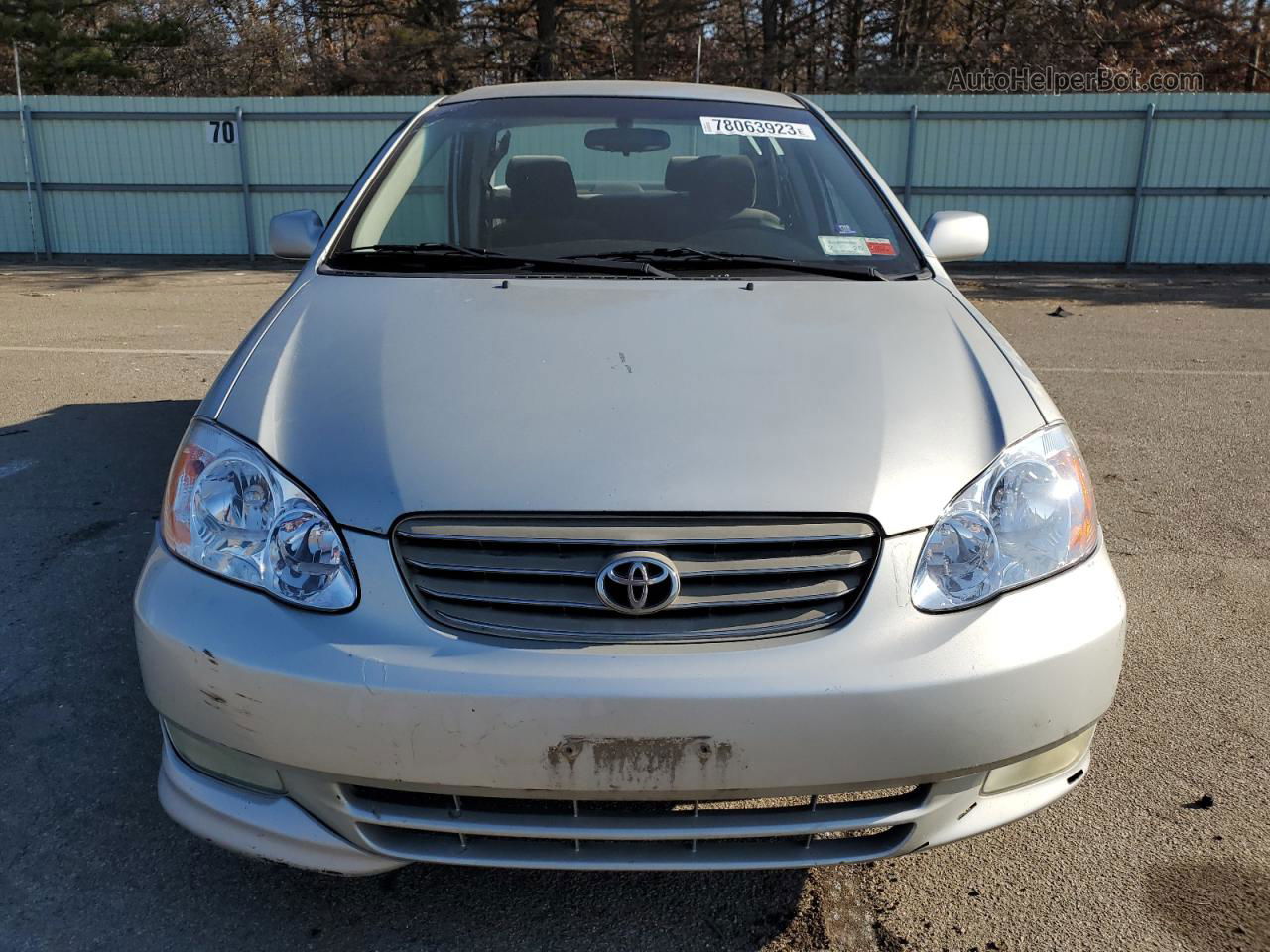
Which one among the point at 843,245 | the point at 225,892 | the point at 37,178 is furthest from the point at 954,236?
the point at 37,178

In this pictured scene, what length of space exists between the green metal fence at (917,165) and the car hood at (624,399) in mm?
13040

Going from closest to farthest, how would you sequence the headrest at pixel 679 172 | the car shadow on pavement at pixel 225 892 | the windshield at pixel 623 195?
the car shadow on pavement at pixel 225 892 → the windshield at pixel 623 195 → the headrest at pixel 679 172

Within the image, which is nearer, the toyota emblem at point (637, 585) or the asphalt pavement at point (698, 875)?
the toyota emblem at point (637, 585)

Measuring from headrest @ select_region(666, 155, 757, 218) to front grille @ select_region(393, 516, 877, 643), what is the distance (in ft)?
5.02

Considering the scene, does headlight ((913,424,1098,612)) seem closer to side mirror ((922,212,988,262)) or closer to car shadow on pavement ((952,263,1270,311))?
side mirror ((922,212,988,262))

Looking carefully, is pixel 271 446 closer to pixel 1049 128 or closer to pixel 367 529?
pixel 367 529

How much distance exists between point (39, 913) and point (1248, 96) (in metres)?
16.6

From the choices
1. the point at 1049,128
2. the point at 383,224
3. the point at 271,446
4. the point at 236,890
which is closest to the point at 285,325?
the point at 271,446

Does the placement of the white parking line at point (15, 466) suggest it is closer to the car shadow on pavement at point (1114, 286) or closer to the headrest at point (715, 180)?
the headrest at point (715, 180)

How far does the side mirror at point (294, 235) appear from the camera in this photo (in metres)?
3.11

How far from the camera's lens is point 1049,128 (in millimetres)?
14266

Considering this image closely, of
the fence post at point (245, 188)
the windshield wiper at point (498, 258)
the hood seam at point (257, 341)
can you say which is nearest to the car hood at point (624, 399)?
the hood seam at point (257, 341)

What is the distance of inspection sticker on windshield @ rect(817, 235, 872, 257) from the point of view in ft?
9.16

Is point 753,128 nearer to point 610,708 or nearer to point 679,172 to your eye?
point 679,172
